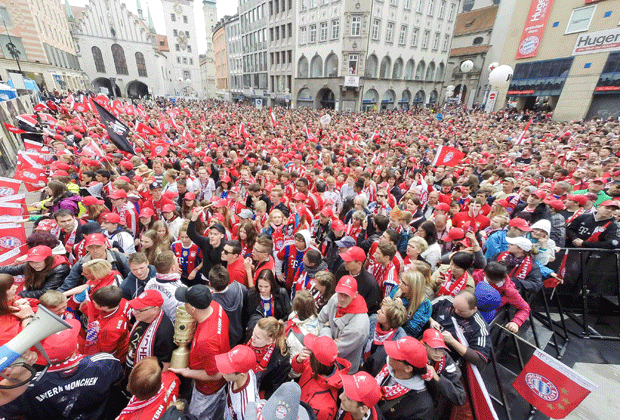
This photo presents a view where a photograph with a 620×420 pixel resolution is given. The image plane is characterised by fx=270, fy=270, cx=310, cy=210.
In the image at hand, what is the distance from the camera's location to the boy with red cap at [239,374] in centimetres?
215

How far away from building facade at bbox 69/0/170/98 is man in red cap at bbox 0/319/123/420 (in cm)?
6365

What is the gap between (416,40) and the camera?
4009 cm

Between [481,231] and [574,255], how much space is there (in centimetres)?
143

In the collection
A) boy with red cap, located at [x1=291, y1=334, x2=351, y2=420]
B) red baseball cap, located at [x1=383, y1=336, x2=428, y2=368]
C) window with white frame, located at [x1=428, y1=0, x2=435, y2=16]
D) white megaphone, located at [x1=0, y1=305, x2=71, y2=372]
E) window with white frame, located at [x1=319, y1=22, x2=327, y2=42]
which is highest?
window with white frame, located at [x1=428, y1=0, x2=435, y2=16]

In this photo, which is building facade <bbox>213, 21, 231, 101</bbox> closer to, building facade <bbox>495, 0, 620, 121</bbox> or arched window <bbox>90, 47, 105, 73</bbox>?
arched window <bbox>90, 47, 105, 73</bbox>

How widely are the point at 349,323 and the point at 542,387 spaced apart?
6.06ft

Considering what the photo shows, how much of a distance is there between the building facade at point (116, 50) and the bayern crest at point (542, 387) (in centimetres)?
6577

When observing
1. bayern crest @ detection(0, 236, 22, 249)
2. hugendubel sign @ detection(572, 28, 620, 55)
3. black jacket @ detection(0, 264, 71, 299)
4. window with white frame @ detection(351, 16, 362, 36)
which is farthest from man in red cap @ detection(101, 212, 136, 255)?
window with white frame @ detection(351, 16, 362, 36)

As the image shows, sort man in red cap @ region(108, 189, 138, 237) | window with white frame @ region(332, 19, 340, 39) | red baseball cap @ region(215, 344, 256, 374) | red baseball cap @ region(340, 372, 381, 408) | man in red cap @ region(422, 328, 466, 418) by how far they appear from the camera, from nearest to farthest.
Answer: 1. red baseball cap @ region(340, 372, 381, 408)
2. red baseball cap @ region(215, 344, 256, 374)
3. man in red cap @ region(422, 328, 466, 418)
4. man in red cap @ region(108, 189, 138, 237)
5. window with white frame @ region(332, 19, 340, 39)

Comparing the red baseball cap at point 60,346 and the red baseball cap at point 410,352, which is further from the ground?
the red baseball cap at point 60,346

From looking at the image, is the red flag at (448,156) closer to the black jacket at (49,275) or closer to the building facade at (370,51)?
the black jacket at (49,275)

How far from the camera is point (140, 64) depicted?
55844mm

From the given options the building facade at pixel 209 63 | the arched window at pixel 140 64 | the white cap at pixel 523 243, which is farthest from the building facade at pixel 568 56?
the building facade at pixel 209 63

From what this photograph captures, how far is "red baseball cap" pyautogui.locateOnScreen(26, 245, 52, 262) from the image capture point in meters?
3.25
